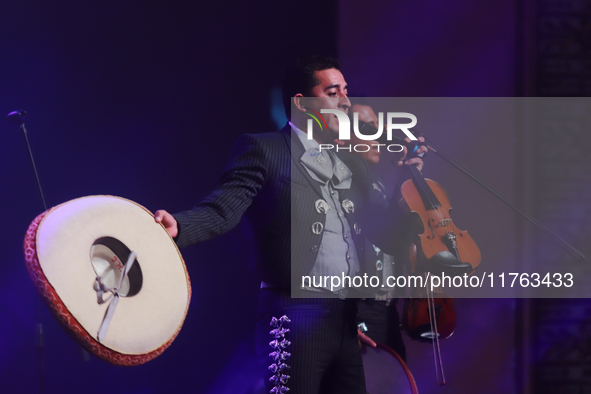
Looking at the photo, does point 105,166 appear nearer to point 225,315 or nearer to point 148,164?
point 148,164

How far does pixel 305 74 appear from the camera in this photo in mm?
1820

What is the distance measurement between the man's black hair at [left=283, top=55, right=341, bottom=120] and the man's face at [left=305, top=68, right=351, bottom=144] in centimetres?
2

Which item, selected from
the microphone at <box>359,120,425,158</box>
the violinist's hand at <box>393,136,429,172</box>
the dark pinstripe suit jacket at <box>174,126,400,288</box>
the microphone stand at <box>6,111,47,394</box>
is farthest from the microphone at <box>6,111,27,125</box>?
the violinist's hand at <box>393,136,429,172</box>

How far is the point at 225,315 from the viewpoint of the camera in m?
2.77

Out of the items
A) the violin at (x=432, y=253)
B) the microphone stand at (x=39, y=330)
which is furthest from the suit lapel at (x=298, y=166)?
the microphone stand at (x=39, y=330)

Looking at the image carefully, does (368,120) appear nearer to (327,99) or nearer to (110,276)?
(327,99)

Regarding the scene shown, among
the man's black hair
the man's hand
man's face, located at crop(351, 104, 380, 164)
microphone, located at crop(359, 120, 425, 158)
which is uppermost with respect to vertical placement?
man's face, located at crop(351, 104, 380, 164)

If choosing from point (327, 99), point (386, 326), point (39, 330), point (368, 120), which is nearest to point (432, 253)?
point (386, 326)

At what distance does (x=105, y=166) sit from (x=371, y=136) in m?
1.27

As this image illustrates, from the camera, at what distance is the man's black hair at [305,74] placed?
1.82 meters

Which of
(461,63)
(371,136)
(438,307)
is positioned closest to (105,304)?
(371,136)

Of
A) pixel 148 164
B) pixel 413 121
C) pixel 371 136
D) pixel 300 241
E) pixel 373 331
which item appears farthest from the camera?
pixel 413 121

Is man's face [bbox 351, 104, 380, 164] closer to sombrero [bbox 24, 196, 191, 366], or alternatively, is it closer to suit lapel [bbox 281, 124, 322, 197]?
suit lapel [bbox 281, 124, 322, 197]

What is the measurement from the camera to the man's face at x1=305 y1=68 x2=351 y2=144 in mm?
1780
